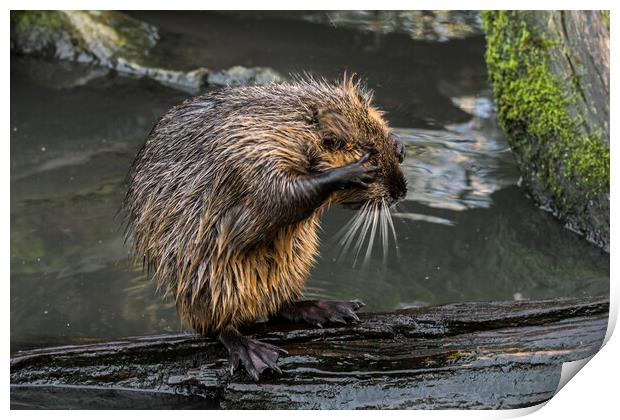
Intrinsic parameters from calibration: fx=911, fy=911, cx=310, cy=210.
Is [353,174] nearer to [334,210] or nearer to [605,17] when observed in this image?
[334,210]

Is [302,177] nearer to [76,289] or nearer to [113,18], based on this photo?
[76,289]

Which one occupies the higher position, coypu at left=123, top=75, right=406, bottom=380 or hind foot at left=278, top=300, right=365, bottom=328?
coypu at left=123, top=75, right=406, bottom=380

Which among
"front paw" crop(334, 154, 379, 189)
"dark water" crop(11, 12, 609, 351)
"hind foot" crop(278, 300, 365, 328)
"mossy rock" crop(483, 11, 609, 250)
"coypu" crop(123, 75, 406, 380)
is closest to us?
"front paw" crop(334, 154, 379, 189)

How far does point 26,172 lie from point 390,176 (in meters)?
5.16

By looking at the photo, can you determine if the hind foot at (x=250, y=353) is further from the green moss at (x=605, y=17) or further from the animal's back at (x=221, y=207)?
the green moss at (x=605, y=17)

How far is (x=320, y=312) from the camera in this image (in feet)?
16.6

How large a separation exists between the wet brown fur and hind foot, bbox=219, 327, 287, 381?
92mm

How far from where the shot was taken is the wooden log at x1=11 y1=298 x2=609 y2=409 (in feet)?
14.6

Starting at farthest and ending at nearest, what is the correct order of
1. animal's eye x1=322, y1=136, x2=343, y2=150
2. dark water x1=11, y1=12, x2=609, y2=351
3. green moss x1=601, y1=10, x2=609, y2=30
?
green moss x1=601, y1=10, x2=609, y2=30 → dark water x1=11, y1=12, x2=609, y2=351 → animal's eye x1=322, y1=136, x2=343, y2=150

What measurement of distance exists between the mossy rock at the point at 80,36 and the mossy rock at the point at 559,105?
4900mm

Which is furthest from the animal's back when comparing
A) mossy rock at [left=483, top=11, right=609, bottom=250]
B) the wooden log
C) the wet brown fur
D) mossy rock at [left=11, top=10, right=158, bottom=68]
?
mossy rock at [left=11, top=10, right=158, bottom=68]

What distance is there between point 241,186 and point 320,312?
3.05 ft

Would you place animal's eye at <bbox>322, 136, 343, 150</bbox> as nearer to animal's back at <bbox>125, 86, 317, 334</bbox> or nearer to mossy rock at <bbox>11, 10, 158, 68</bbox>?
animal's back at <bbox>125, 86, 317, 334</bbox>

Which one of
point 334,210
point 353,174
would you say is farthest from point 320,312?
point 334,210
